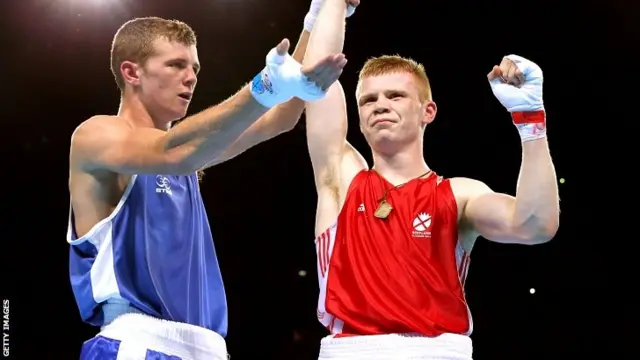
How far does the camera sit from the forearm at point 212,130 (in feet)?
5.90

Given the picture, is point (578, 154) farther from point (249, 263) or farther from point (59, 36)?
point (59, 36)

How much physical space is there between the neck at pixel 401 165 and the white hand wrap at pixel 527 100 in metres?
0.36

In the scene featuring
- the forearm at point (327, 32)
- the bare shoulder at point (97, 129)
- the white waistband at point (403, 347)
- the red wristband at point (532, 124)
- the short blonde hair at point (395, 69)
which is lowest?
the white waistband at point (403, 347)

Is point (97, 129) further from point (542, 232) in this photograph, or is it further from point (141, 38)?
point (542, 232)

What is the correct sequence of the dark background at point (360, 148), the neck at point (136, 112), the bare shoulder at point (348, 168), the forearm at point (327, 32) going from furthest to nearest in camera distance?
1. the dark background at point (360, 148)
2. the bare shoulder at point (348, 168)
3. the forearm at point (327, 32)
4. the neck at point (136, 112)

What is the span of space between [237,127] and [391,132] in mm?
766

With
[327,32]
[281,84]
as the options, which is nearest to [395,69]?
[327,32]

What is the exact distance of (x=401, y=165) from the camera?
2.53 m

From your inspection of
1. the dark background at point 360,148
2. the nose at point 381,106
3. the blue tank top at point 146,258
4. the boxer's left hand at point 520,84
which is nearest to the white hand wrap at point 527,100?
the boxer's left hand at point 520,84

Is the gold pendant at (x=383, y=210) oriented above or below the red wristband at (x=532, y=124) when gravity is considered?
below

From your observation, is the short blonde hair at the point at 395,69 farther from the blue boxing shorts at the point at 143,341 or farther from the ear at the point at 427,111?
the blue boxing shorts at the point at 143,341

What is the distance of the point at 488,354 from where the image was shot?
495 cm

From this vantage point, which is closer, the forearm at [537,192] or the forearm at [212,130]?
the forearm at [212,130]

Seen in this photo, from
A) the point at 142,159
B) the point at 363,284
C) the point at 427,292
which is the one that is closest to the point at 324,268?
the point at 363,284
